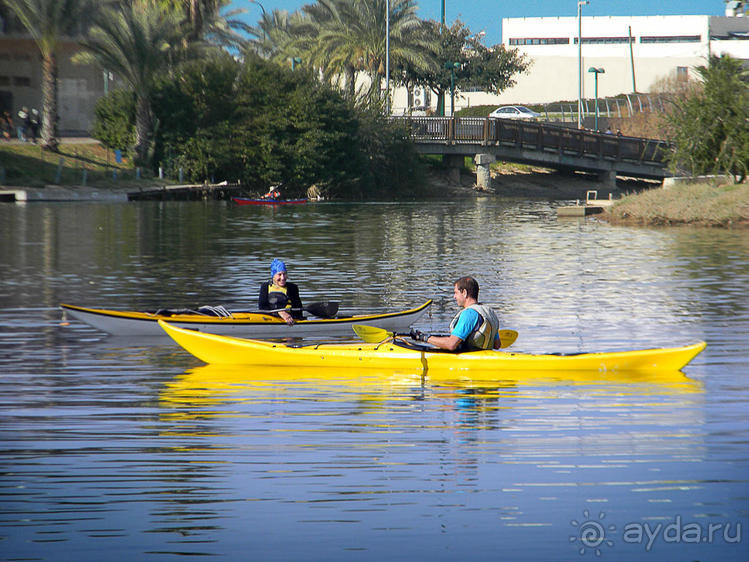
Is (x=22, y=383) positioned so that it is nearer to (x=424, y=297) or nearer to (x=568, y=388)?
(x=568, y=388)

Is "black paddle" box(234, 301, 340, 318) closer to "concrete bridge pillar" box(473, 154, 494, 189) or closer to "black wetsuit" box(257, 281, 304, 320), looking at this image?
"black wetsuit" box(257, 281, 304, 320)

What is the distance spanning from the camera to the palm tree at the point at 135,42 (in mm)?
51562

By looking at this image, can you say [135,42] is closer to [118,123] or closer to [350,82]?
[118,123]

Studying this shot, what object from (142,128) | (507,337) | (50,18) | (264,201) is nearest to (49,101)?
(50,18)

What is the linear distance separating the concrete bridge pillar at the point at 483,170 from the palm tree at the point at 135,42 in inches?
762

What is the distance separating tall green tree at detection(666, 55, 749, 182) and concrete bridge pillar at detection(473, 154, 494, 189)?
993 inches

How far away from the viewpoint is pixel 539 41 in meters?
126

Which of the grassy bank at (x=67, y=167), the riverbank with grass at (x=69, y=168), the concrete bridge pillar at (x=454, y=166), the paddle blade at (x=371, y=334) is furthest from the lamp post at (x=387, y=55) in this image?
the paddle blade at (x=371, y=334)

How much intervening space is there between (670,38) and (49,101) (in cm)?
8571

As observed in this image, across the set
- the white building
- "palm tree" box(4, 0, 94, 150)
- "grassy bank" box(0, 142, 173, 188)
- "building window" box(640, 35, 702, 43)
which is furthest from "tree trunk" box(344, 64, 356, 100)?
"building window" box(640, 35, 702, 43)

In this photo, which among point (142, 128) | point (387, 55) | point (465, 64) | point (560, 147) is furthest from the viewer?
point (465, 64)

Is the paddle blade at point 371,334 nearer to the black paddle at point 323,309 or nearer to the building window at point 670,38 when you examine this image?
the black paddle at point 323,309

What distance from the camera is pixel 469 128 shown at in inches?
2527

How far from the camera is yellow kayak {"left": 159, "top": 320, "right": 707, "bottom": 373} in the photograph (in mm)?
11953
